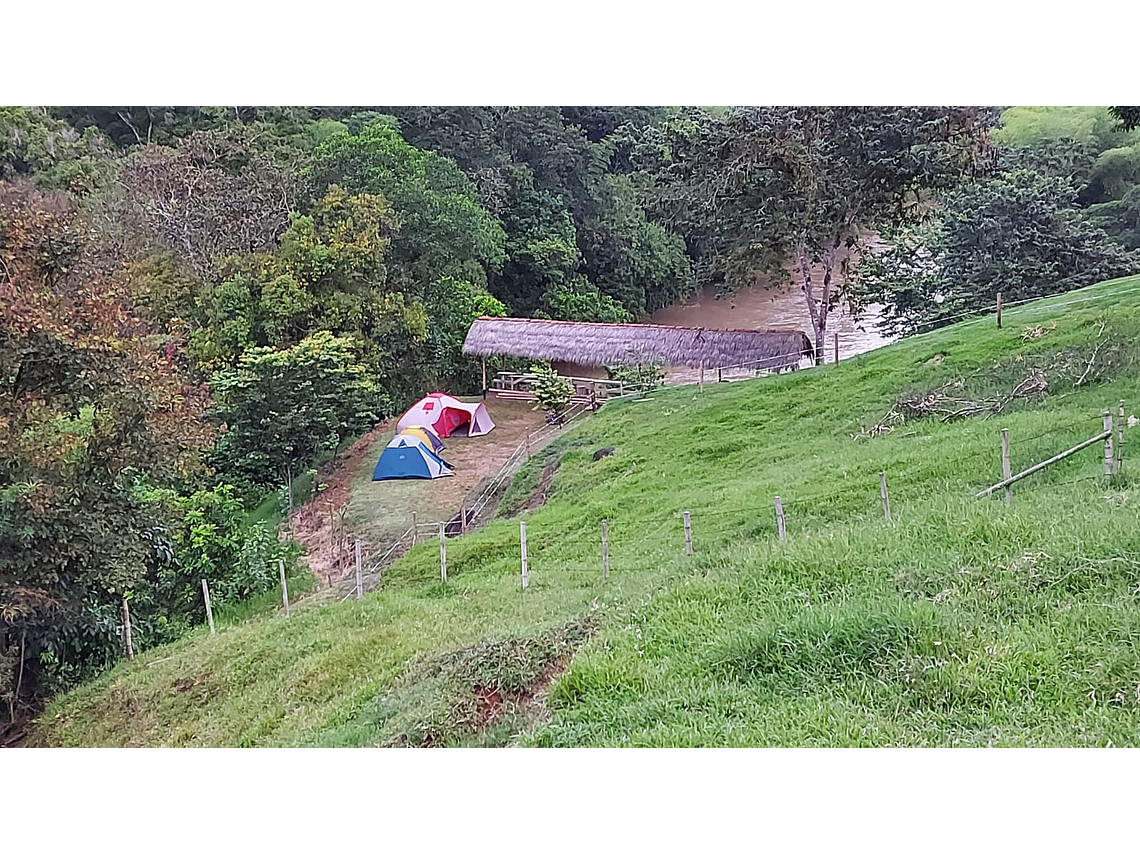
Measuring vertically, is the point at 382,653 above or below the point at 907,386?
below

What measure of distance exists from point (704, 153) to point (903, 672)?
36.0 ft

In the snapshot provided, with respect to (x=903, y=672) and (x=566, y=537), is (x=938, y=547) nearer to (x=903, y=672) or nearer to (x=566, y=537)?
(x=903, y=672)

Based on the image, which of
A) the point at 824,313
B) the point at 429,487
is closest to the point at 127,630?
the point at 429,487

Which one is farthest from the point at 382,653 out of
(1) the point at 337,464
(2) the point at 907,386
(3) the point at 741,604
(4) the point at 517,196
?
(4) the point at 517,196

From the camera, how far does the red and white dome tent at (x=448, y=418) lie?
12.4m

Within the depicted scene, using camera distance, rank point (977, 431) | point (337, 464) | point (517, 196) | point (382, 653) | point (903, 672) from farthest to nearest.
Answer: point (517, 196) → point (337, 464) → point (977, 431) → point (382, 653) → point (903, 672)

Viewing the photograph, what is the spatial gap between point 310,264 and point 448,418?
2.80 meters

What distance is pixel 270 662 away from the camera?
559 centimetres

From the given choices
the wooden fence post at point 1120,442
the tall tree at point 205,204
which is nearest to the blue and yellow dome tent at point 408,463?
the tall tree at point 205,204

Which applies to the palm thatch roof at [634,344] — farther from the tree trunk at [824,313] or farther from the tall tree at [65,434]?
the tall tree at [65,434]

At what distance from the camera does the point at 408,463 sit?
11273 millimetres

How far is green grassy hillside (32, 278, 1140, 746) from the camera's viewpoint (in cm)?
283

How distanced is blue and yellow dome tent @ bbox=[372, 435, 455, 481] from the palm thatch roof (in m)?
3.35
